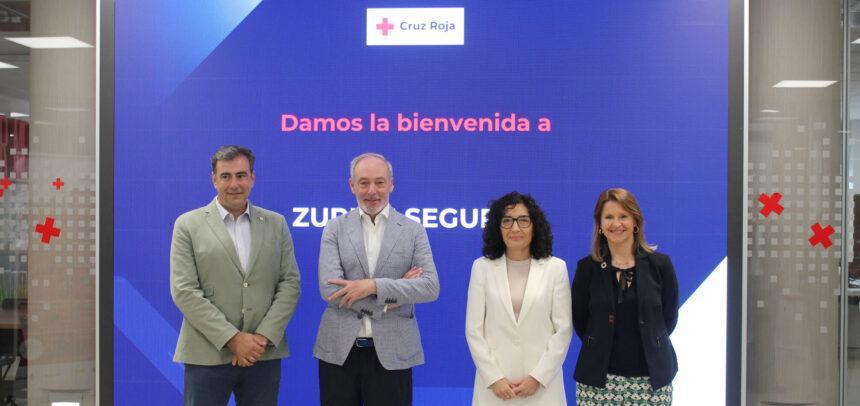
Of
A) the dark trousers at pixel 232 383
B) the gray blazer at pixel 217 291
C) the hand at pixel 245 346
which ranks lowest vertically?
A: the dark trousers at pixel 232 383

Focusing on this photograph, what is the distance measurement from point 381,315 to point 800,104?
2536 mm

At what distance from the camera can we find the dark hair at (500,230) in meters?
2.84

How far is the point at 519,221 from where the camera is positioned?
2811mm

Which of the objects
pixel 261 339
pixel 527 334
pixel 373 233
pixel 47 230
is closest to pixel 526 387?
pixel 527 334

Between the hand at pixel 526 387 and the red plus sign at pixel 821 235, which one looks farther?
the red plus sign at pixel 821 235

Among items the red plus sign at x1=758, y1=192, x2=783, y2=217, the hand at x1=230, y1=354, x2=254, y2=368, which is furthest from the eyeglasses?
the red plus sign at x1=758, y1=192, x2=783, y2=217

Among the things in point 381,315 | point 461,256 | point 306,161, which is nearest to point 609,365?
point 381,315

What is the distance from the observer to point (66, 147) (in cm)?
393

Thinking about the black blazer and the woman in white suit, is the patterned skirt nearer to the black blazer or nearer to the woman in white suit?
the black blazer

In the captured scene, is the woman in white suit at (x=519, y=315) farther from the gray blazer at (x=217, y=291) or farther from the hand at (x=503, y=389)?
the gray blazer at (x=217, y=291)

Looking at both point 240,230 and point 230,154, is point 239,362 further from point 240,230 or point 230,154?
point 230,154

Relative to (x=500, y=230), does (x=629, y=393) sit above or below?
below

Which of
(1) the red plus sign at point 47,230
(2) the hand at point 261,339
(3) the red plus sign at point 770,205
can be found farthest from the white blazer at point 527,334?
(1) the red plus sign at point 47,230

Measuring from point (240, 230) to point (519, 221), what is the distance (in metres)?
1.20
